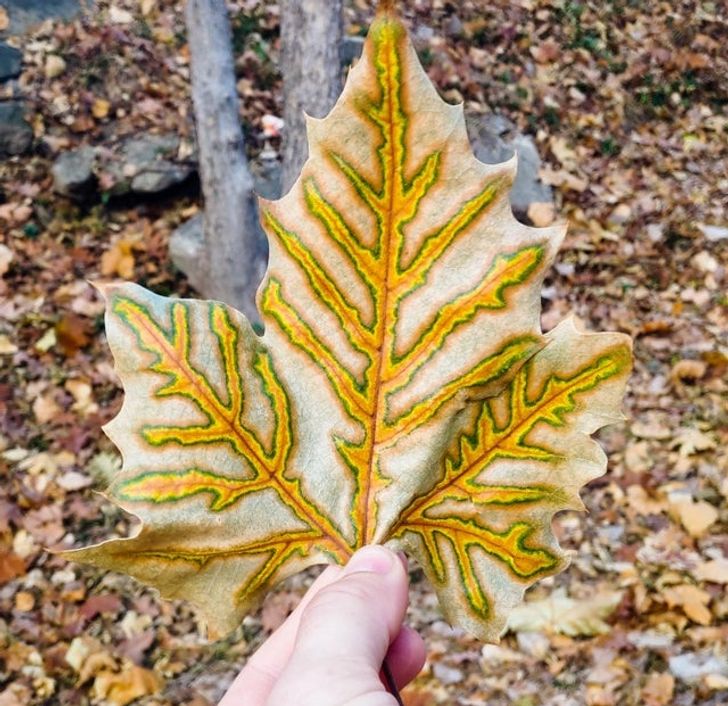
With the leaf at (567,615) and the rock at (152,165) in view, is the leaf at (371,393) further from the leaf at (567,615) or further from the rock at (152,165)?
the rock at (152,165)

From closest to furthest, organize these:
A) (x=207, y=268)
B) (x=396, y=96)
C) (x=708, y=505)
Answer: (x=396, y=96) < (x=708, y=505) < (x=207, y=268)

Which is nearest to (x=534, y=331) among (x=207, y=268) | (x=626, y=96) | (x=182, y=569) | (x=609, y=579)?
(x=182, y=569)

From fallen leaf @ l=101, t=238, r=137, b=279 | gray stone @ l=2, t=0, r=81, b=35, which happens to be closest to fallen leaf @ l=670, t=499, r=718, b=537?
fallen leaf @ l=101, t=238, r=137, b=279

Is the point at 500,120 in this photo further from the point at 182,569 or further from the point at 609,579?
the point at 182,569

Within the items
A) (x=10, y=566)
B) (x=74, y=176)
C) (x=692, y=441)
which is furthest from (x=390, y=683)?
(x=74, y=176)

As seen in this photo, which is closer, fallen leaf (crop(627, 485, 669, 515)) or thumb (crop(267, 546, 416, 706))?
thumb (crop(267, 546, 416, 706))

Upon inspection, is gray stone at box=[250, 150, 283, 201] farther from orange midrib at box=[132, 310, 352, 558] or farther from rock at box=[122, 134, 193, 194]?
orange midrib at box=[132, 310, 352, 558]

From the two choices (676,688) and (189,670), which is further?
(189,670)

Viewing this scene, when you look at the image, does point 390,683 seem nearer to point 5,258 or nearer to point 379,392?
point 379,392
